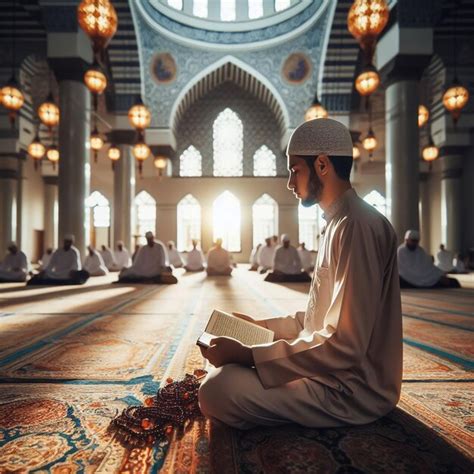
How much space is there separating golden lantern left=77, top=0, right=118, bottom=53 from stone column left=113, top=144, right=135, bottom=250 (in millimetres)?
5595

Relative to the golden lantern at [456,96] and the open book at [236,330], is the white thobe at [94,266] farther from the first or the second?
the open book at [236,330]

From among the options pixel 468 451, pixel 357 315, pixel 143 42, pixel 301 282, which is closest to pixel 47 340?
pixel 357 315

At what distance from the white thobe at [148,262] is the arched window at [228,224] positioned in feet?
24.0

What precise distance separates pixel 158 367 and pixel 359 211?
1.18 m

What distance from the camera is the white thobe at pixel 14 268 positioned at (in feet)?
21.1

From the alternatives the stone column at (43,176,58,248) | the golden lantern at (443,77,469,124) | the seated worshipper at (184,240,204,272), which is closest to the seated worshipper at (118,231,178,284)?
the seated worshipper at (184,240,204,272)

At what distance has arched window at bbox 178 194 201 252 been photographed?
13.8 meters

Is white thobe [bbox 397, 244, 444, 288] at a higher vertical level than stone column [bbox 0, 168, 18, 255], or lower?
lower

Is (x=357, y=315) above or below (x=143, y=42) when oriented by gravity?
below

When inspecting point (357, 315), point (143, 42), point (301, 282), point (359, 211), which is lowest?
point (301, 282)

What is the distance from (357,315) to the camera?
0.99 m

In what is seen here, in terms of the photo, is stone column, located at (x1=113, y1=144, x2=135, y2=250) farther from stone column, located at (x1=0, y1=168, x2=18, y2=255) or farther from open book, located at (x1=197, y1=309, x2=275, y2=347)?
open book, located at (x1=197, y1=309, x2=275, y2=347)

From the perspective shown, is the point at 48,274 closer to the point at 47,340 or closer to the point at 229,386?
the point at 47,340

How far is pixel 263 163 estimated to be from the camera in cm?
1366
